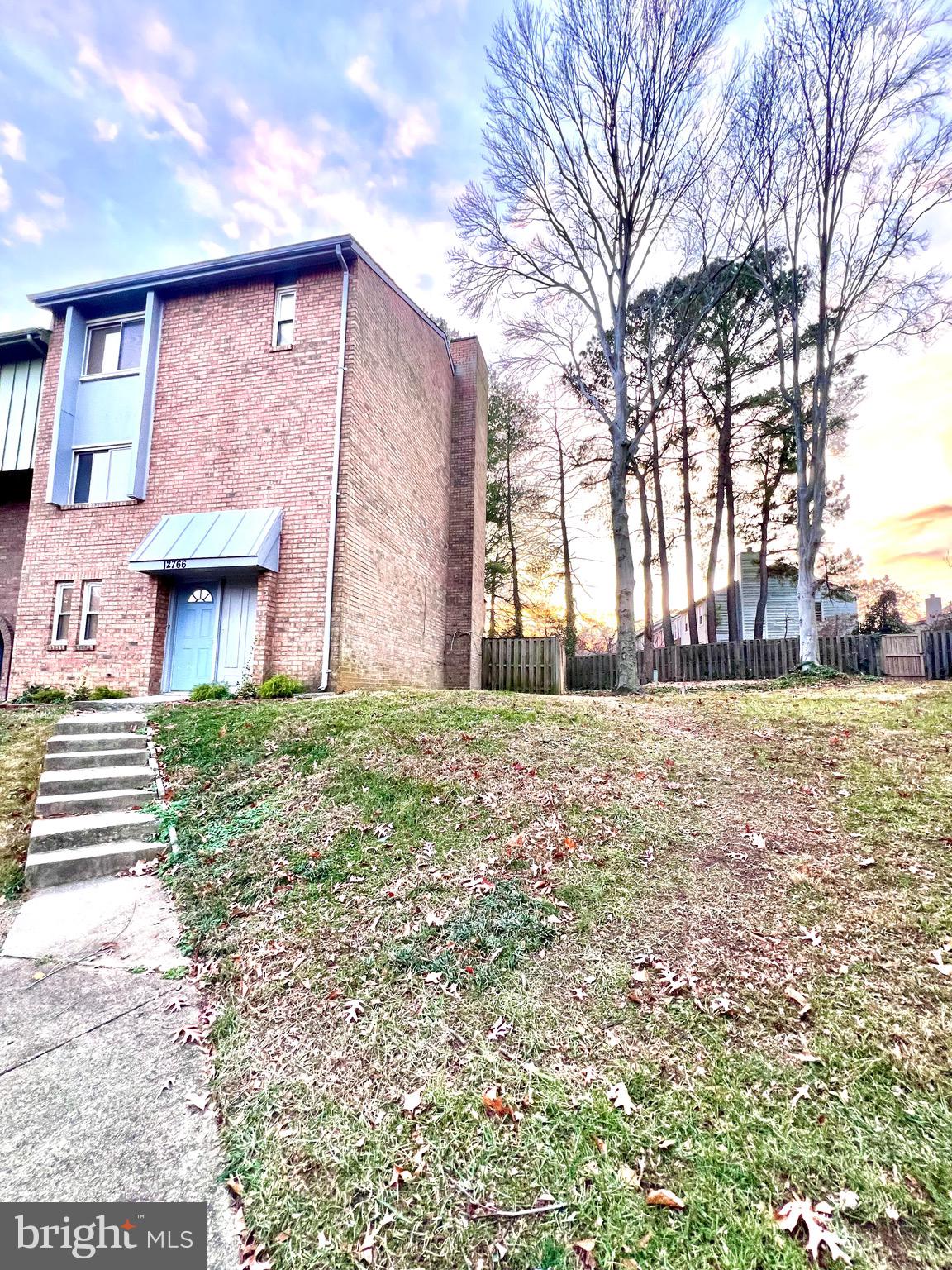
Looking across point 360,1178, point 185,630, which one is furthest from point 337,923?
point 185,630

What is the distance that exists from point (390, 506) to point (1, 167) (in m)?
10.2

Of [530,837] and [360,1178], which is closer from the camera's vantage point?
[360,1178]

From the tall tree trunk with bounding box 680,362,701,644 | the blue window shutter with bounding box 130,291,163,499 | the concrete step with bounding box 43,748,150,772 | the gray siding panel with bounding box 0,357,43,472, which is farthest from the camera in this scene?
the tall tree trunk with bounding box 680,362,701,644

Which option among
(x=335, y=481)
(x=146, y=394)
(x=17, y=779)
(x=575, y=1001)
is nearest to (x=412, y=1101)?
(x=575, y=1001)

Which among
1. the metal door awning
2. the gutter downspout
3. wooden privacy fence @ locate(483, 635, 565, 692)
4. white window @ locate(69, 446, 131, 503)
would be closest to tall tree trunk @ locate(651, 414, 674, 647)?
wooden privacy fence @ locate(483, 635, 565, 692)

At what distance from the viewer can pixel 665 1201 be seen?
180 centimetres

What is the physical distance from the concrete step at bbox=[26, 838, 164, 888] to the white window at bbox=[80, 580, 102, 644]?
7676mm

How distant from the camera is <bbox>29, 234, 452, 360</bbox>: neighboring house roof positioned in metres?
9.93

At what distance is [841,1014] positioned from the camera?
2.50 metres

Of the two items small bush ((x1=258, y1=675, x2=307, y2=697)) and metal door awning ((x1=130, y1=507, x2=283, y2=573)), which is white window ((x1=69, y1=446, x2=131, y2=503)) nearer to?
metal door awning ((x1=130, y1=507, x2=283, y2=573))

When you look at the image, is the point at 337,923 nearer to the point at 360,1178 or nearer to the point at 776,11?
the point at 360,1178

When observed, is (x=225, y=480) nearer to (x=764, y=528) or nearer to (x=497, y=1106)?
(x=497, y=1106)

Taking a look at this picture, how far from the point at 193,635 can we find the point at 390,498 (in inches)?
190

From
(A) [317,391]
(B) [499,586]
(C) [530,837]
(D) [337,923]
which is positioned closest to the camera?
(D) [337,923]
